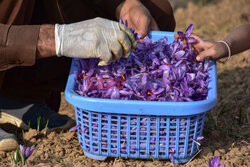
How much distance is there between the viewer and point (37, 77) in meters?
2.61

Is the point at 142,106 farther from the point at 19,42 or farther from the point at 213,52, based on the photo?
the point at 19,42

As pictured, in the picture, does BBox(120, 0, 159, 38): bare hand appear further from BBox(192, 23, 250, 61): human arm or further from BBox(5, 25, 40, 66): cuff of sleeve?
BBox(5, 25, 40, 66): cuff of sleeve

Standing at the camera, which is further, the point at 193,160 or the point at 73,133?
the point at 73,133

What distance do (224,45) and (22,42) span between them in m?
1.16

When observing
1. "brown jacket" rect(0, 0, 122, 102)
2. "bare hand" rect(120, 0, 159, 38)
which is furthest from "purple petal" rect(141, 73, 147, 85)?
"brown jacket" rect(0, 0, 122, 102)

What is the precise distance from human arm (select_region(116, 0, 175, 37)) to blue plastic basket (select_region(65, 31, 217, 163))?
2.03 feet

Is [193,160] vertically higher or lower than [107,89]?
lower

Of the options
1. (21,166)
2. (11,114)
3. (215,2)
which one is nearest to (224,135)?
(21,166)

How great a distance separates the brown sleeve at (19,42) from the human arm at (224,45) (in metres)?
0.93

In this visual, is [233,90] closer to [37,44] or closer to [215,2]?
[37,44]

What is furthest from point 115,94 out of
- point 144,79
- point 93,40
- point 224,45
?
point 224,45

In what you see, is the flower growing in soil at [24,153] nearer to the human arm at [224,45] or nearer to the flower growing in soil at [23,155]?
the flower growing in soil at [23,155]

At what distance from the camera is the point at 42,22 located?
99.0 inches

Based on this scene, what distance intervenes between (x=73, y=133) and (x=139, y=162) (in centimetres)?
53
